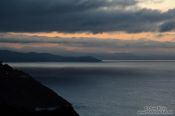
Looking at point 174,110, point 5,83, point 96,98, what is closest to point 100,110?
point 174,110

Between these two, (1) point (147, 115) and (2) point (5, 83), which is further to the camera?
(1) point (147, 115)

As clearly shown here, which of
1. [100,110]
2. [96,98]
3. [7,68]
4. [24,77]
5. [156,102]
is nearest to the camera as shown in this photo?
[24,77]

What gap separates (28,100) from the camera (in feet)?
105

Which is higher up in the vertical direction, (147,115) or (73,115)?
(73,115)

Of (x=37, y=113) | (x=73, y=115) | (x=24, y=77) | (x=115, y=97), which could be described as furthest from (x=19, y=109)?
(x=115, y=97)

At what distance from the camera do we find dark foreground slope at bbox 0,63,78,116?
30.5m

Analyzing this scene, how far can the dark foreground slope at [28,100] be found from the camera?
100 ft

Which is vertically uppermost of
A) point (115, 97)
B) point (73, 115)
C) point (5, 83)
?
point (5, 83)

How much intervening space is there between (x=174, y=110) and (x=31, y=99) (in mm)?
75046

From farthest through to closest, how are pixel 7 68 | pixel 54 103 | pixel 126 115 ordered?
pixel 126 115 < pixel 7 68 < pixel 54 103

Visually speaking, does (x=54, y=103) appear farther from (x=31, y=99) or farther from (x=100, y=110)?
(x=100, y=110)

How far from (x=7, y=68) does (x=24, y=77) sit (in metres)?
5.29

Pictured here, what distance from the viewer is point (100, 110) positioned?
101 meters

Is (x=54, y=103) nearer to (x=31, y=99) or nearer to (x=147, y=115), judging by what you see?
(x=31, y=99)
